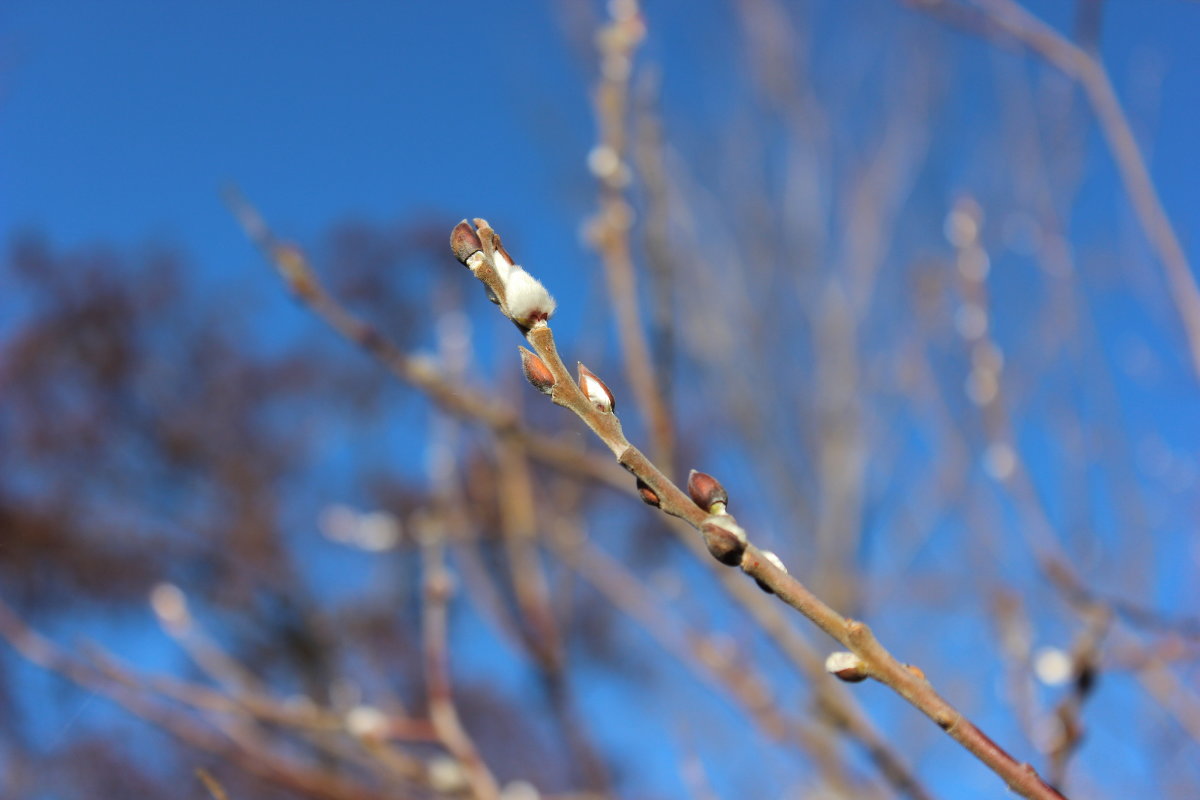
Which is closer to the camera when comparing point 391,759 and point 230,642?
point 391,759

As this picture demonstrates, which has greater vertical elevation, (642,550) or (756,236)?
(642,550)

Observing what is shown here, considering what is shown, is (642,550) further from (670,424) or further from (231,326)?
(670,424)

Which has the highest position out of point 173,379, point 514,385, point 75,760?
point 173,379

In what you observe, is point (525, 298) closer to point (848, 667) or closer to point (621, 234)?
point (848, 667)

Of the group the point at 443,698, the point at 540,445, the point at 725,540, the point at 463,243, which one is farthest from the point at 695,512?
the point at 443,698


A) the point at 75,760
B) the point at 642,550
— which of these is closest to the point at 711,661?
the point at 642,550

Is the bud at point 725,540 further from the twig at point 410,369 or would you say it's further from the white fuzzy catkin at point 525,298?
the twig at point 410,369

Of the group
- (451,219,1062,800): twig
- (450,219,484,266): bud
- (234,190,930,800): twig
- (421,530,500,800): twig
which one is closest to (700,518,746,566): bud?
(451,219,1062,800): twig

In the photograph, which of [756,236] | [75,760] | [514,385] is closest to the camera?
[514,385]
